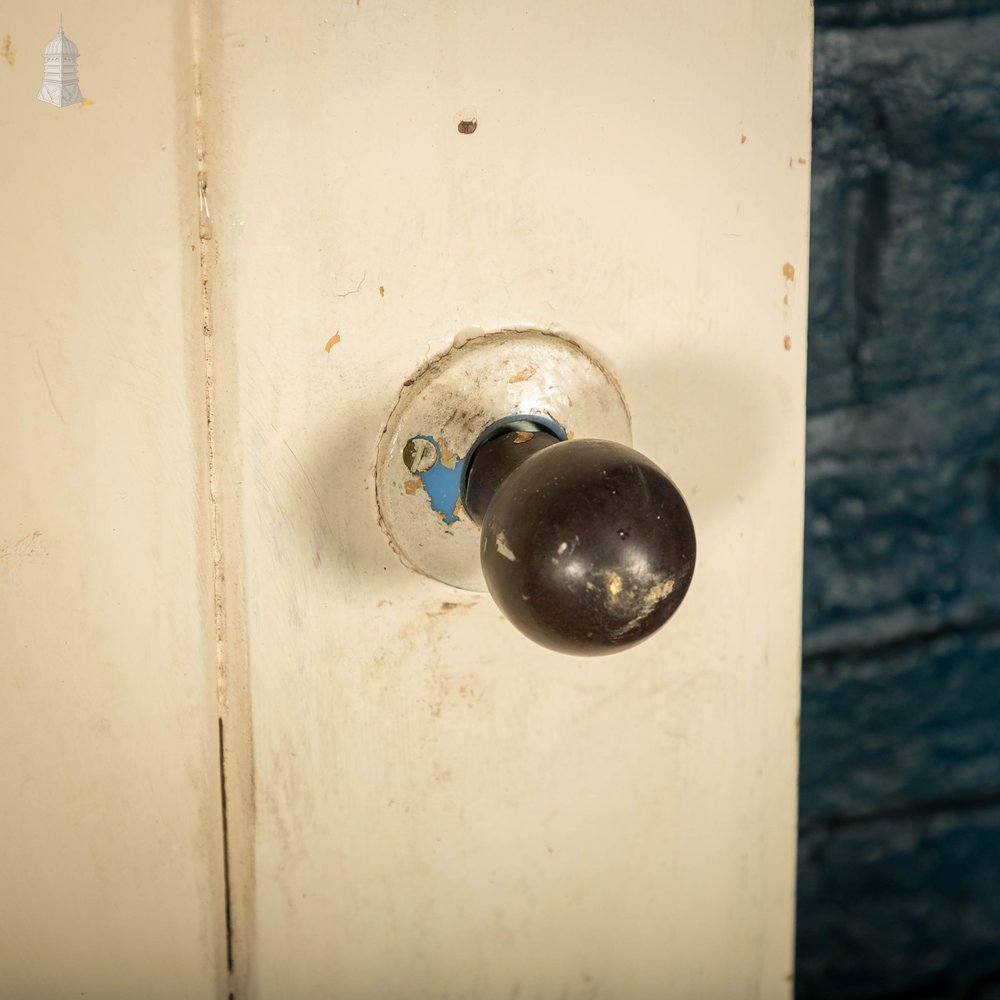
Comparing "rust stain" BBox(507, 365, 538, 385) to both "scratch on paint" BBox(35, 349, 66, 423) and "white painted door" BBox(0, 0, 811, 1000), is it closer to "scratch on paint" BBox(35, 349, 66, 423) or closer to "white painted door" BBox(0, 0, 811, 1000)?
"white painted door" BBox(0, 0, 811, 1000)

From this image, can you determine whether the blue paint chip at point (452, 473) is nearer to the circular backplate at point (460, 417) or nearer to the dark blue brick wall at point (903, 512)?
the circular backplate at point (460, 417)

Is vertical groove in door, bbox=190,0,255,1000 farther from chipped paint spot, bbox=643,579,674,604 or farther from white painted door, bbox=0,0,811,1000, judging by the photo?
chipped paint spot, bbox=643,579,674,604

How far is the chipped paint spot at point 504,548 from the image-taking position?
Result: 22 cm

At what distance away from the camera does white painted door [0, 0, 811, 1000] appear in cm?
A: 24

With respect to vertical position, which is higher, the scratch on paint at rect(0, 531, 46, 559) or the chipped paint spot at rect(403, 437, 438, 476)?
the chipped paint spot at rect(403, 437, 438, 476)

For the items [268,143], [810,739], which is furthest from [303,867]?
[810,739]

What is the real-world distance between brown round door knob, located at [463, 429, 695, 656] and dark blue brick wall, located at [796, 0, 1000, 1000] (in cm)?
37

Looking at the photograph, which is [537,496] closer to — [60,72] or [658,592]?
[658,592]

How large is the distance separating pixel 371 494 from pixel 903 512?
0.42m

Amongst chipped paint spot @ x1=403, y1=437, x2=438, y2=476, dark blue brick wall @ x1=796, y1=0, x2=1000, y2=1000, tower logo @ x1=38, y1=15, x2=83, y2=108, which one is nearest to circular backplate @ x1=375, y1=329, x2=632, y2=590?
chipped paint spot @ x1=403, y1=437, x2=438, y2=476

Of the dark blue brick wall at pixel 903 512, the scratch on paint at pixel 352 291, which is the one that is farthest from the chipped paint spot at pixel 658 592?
the dark blue brick wall at pixel 903 512

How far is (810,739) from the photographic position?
A: 0.61m

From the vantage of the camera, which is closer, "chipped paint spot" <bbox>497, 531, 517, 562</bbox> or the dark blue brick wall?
"chipped paint spot" <bbox>497, 531, 517, 562</bbox>

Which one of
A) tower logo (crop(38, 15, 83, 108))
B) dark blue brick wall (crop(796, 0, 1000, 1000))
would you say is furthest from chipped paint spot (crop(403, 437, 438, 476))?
dark blue brick wall (crop(796, 0, 1000, 1000))
